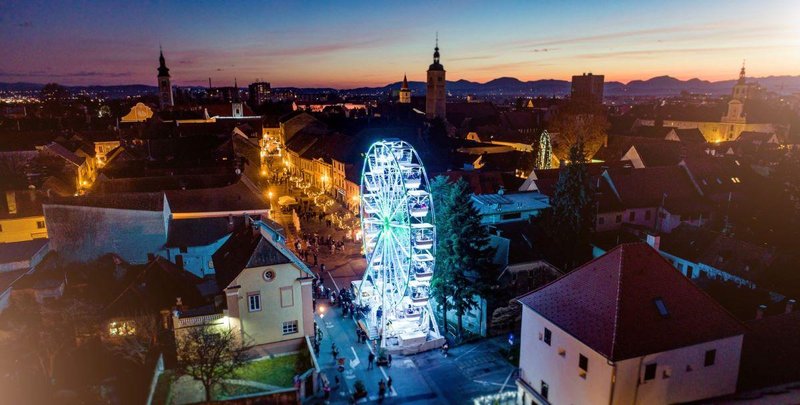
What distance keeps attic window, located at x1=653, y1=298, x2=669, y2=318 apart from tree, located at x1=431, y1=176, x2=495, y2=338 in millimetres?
11195

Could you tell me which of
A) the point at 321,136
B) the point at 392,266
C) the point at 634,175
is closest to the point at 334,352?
the point at 392,266

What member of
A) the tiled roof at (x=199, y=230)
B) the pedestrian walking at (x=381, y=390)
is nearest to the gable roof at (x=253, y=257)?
the pedestrian walking at (x=381, y=390)

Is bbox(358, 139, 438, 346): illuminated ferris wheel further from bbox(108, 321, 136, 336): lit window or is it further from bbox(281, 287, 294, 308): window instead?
bbox(108, 321, 136, 336): lit window

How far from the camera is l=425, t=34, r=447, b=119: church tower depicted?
101438mm

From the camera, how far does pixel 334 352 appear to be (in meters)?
29.2

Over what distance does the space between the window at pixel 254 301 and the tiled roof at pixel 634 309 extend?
1477 cm

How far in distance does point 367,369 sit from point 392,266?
6.18 meters

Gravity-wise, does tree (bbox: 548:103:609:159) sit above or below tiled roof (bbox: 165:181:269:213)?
above

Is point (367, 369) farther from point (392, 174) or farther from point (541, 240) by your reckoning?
point (541, 240)

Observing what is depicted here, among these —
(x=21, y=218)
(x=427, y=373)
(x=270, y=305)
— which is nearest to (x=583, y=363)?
(x=427, y=373)

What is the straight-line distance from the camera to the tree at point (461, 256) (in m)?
31.0

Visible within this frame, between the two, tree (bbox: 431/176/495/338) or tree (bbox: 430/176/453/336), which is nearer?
tree (bbox: 431/176/495/338)

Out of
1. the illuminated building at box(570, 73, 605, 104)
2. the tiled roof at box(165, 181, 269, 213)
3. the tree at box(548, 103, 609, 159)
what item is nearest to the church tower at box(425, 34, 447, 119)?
the tree at box(548, 103, 609, 159)

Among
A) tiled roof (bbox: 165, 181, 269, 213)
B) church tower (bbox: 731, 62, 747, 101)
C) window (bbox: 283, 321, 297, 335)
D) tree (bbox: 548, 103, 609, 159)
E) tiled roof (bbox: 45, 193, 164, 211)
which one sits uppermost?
church tower (bbox: 731, 62, 747, 101)
